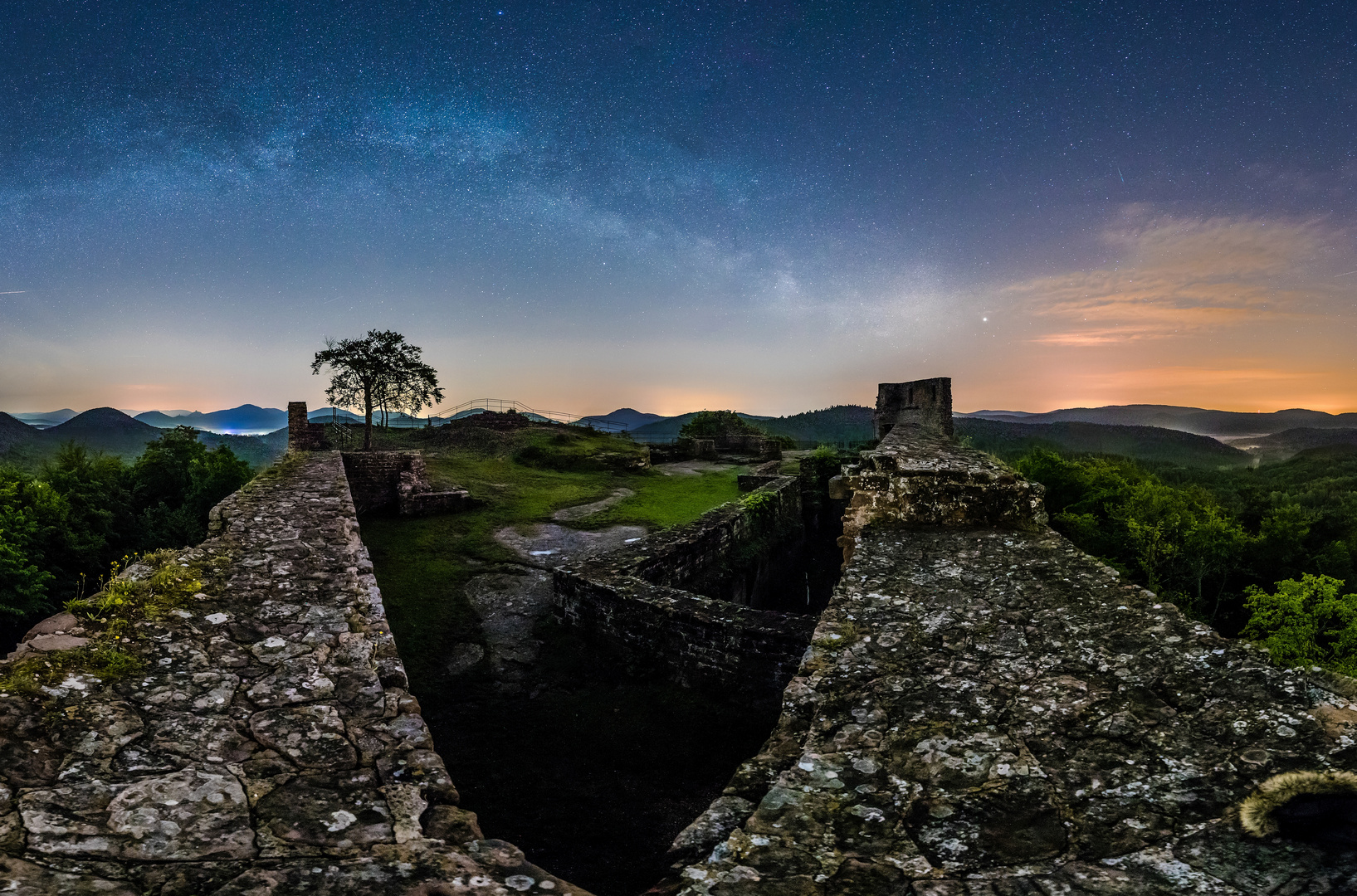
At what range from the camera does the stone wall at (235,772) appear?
5.88 feet

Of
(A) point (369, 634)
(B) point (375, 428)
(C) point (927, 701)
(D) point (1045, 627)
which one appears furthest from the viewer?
(B) point (375, 428)

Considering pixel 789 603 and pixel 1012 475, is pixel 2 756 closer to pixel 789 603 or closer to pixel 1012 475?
pixel 1012 475

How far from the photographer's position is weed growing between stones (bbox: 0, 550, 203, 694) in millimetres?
2781

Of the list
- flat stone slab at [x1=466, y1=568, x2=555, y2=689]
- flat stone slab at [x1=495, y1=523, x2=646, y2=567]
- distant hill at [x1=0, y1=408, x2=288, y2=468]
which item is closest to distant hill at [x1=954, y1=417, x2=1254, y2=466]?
flat stone slab at [x1=495, y1=523, x2=646, y2=567]

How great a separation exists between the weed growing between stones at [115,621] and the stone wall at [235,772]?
0.03 m

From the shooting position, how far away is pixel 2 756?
86.0 inches

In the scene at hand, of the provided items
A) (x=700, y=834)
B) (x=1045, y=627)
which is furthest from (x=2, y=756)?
(x=1045, y=627)

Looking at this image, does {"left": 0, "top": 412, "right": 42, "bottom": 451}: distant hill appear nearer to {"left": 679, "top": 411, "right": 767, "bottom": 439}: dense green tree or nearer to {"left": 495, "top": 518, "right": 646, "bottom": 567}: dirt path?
{"left": 679, "top": 411, "right": 767, "bottom": 439}: dense green tree

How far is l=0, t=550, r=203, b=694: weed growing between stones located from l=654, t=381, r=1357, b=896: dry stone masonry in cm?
292

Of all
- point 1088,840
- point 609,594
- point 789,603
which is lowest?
point 789,603

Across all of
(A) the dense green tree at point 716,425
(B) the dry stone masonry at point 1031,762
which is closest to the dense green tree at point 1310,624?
(B) the dry stone masonry at point 1031,762

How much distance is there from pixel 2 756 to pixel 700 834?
8.24 ft

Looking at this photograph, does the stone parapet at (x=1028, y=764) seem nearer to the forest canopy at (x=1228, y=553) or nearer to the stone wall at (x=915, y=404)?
the forest canopy at (x=1228, y=553)

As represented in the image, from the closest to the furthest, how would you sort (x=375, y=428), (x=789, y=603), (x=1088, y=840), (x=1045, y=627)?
1. (x=1088, y=840)
2. (x=1045, y=627)
3. (x=789, y=603)
4. (x=375, y=428)
